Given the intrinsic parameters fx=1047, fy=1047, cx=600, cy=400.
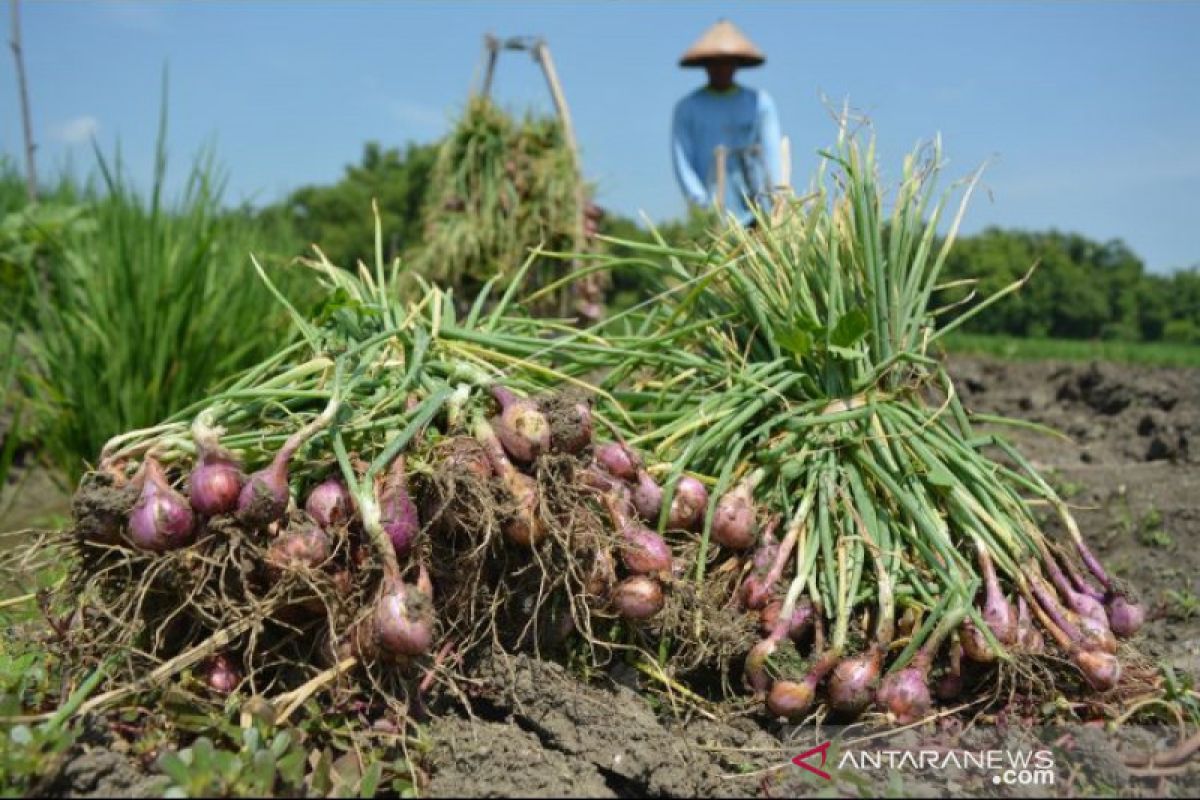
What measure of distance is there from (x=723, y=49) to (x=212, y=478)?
6.32 m

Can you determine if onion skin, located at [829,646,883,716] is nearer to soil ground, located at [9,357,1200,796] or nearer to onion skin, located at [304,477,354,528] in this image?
soil ground, located at [9,357,1200,796]

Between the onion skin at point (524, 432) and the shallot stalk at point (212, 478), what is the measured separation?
42 cm

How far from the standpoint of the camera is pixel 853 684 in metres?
1.79

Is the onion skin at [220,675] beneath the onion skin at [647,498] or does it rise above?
beneath

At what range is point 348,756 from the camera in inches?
61.2

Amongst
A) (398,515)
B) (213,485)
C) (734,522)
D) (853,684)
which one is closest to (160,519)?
(213,485)

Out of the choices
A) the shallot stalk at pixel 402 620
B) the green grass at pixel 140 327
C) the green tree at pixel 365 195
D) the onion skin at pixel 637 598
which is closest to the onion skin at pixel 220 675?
the shallot stalk at pixel 402 620

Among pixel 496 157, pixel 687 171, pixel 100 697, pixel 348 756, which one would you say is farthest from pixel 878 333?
pixel 687 171

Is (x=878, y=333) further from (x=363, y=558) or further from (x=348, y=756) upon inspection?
(x=348, y=756)

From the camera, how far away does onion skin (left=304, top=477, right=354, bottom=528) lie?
5.43ft

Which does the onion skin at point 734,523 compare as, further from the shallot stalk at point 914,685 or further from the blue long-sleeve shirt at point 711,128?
the blue long-sleeve shirt at point 711,128

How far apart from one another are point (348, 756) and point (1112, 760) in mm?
1143

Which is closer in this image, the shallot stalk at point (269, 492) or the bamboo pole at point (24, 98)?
the shallot stalk at point (269, 492)

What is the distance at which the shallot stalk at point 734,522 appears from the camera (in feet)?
6.55
